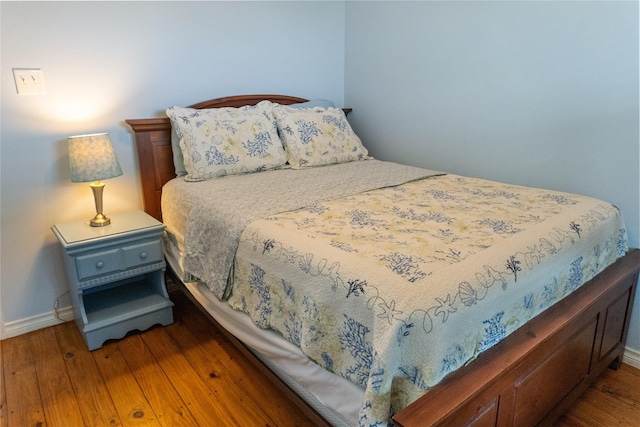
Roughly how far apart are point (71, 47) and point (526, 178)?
237cm

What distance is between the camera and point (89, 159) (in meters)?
1.97

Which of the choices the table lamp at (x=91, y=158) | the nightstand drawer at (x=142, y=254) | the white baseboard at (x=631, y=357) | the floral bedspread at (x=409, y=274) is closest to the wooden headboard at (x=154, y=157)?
the table lamp at (x=91, y=158)

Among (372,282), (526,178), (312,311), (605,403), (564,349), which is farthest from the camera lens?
(526,178)

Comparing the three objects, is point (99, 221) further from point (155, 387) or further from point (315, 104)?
point (315, 104)

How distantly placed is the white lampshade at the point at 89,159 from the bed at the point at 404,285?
28cm

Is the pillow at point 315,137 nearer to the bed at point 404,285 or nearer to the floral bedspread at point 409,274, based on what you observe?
the bed at point 404,285

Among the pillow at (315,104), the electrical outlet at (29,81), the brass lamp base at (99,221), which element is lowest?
the brass lamp base at (99,221)

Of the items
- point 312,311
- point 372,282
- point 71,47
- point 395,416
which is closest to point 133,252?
point 71,47

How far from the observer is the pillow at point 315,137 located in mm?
2467

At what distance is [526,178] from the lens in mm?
2238

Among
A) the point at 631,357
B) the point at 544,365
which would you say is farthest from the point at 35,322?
the point at 631,357

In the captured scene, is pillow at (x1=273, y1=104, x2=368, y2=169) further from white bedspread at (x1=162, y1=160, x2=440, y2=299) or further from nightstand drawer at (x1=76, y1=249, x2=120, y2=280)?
nightstand drawer at (x1=76, y1=249, x2=120, y2=280)

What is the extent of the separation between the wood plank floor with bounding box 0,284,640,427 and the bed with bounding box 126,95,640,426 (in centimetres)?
18

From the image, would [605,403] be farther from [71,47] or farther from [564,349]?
[71,47]
